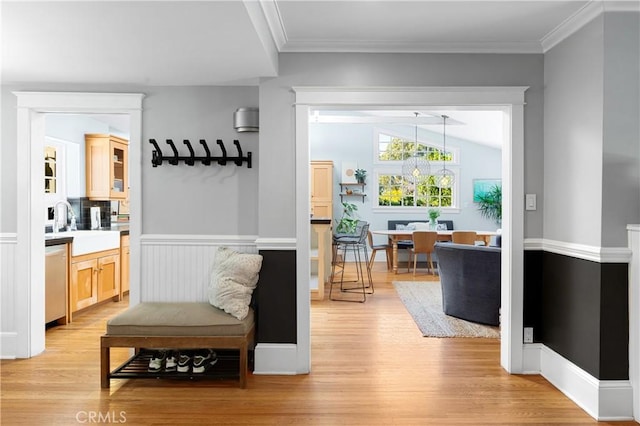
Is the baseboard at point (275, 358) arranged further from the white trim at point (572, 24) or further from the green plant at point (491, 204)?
the green plant at point (491, 204)

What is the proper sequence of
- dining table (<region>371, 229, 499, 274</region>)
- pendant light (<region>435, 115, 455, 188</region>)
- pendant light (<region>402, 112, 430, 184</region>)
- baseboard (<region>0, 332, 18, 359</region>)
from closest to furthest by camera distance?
baseboard (<region>0, 332, 18, 359</region>) < dining table (<region>371, 229, 499, 274</region>) < pendant light (<region>402, 112, 430, 184</region>) < pendant light (<region>435, 115, 455, 188</region>)

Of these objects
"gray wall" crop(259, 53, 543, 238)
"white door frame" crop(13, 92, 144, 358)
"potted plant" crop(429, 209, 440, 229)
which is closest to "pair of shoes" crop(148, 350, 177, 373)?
"white door frame" crop(13, 92, 144, 358)

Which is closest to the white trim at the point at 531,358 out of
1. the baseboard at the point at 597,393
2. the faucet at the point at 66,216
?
the baseboard at the point at 597,393

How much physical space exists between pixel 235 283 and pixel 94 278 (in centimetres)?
266

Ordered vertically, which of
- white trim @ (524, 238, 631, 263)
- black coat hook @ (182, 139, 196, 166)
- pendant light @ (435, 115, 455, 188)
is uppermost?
pendant light @ (435, 115, 455, 188)

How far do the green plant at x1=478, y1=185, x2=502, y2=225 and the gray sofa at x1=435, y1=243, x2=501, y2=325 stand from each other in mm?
4600

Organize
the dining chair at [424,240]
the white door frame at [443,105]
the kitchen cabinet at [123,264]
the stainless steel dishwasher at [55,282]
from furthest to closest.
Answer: the dining chair at [424,240] → the kitchen cabinet at [123,264] → the stainless steel dishwasher at [55,282] → the white door frame at [443,105]

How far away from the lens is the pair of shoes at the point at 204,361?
10.0 feet

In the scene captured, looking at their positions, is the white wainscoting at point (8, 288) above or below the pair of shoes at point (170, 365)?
above

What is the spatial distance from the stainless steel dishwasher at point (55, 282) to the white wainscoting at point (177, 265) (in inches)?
53.6

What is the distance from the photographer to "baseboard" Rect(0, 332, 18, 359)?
3.49m

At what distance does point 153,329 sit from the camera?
9.54ft

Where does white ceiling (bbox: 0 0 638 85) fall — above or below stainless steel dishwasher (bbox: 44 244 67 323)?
above

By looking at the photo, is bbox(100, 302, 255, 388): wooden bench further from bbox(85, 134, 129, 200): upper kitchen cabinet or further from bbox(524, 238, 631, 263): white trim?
bbox(85, 134, 129, 200): upper kitchen cabinet
